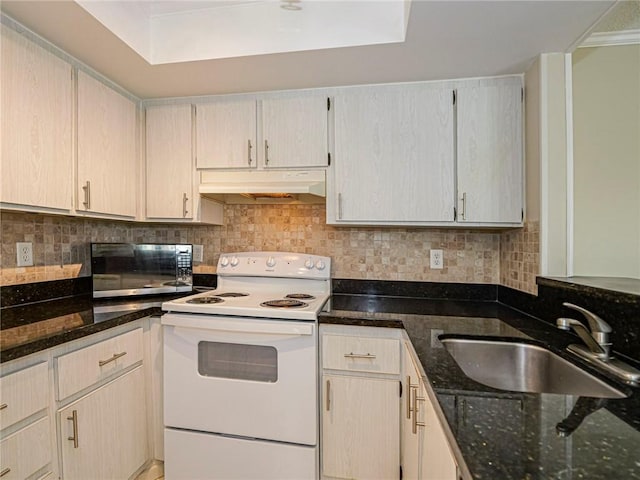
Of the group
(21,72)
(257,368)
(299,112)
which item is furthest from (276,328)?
(21,72)

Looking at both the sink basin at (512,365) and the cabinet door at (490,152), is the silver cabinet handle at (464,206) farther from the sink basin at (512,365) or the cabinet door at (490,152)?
the sink basin at (512,365)

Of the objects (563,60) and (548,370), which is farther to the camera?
(563,60)

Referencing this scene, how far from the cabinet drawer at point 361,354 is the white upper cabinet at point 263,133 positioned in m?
0.95

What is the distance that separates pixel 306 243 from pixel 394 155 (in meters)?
0.78

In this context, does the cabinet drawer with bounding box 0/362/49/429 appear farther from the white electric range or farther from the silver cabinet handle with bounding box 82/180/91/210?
the silver cabinet handle with bounding box 82/180/91/210

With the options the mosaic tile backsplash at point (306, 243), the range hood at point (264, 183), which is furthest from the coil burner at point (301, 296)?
the range hood at point (264, 183)

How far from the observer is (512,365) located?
1.23 meters

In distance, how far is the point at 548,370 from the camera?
1.13m

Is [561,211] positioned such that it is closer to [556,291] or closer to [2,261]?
[556,291]

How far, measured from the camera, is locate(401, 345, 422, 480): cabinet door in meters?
1.11

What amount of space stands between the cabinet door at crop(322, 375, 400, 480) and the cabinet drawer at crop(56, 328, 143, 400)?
92 cm

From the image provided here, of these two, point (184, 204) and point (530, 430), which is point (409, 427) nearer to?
point (530, 430)

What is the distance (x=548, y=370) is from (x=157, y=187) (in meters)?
2.12

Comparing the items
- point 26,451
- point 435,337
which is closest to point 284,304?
point 435,337
